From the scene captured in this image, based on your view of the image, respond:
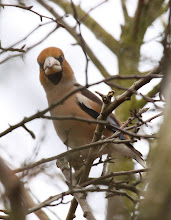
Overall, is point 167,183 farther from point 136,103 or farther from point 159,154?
point 136,103

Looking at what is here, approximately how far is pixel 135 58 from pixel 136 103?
10.5ft

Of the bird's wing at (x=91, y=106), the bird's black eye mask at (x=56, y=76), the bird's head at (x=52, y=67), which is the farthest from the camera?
the bird's black eye mask at (x=56, y=76)

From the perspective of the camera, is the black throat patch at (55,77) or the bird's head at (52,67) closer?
A: the bird's head at (52,67)

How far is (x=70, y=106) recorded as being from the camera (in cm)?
478

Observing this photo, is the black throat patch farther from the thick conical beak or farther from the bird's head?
the thick conical beak

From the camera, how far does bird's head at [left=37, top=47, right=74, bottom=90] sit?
497 centimetres

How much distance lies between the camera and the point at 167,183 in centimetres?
141

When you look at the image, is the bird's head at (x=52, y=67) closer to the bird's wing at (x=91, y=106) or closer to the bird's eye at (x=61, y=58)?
the bird's eye at (x=61, y=58)

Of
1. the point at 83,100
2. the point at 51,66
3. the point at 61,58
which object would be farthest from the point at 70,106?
the point at 61,58

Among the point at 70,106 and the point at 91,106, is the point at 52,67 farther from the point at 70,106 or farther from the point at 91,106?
the point at 91,106

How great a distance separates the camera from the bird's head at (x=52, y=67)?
4973 millimetres

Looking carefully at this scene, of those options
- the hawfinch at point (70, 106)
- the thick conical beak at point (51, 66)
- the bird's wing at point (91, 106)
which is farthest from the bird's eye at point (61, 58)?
the bird's wing at point (91, 106)

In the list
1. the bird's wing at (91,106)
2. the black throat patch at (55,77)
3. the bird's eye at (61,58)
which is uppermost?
the bird's eye at (61,58)

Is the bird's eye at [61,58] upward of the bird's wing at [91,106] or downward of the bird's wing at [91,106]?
upward
